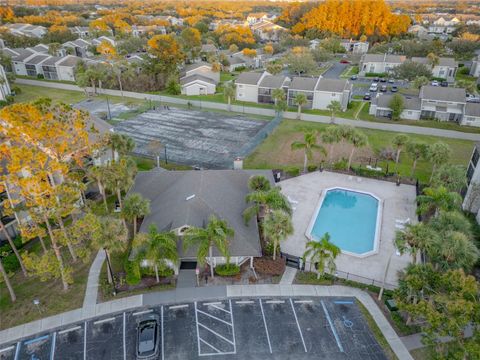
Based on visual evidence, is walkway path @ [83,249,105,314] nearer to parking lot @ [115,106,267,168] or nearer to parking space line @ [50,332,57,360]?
parking space line @ [50,332,57,360]

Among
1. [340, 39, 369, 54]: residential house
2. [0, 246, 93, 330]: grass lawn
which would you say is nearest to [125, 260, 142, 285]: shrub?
[0, 246, 93, 330]: grass lawn

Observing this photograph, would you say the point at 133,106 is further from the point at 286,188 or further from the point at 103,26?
the point at 103,26

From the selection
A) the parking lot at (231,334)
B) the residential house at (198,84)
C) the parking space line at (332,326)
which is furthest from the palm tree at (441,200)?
the residential house at (198,84)

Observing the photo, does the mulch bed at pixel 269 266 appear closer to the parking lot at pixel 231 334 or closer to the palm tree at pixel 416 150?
the parking lot at pixel 231 334

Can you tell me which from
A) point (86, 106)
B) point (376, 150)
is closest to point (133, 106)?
point (86, 106)

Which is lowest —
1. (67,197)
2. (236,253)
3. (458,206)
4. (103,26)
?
(236,253)

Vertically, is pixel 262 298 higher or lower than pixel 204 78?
lower
